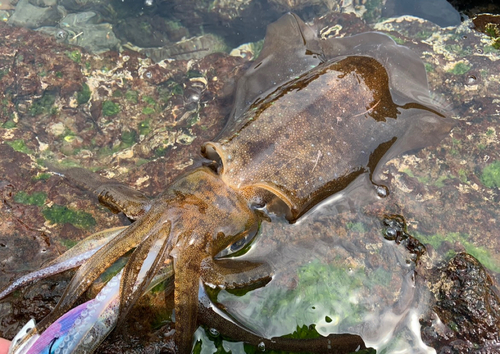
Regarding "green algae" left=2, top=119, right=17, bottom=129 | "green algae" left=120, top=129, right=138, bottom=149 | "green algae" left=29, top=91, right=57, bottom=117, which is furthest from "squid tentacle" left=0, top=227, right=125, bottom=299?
"green algae" left=29, top=91, right=57, bottom=117

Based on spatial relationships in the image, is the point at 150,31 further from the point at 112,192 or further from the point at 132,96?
the point at 112,192

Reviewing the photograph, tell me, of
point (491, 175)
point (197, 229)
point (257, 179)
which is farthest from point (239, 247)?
point (491, 175)

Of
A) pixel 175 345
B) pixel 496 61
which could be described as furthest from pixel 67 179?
pixel 496 61

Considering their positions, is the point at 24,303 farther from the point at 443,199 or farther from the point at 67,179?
the point at 443,199

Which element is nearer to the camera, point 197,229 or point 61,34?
point 197,229

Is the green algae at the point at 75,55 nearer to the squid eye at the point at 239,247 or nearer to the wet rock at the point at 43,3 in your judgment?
the wet rock at the point at 43,3

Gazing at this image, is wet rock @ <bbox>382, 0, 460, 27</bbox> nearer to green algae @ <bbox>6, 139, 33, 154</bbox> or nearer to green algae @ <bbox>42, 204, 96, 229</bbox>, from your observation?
green algae @ <bbox>42, 204, 96, 229</bbox>
